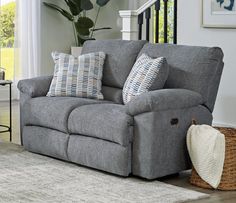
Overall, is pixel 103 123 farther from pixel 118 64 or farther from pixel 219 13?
pixel 219 13

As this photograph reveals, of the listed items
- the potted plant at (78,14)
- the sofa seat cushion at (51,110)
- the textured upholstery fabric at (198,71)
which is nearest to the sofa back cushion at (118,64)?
the sofa seat cushion at (51,110)

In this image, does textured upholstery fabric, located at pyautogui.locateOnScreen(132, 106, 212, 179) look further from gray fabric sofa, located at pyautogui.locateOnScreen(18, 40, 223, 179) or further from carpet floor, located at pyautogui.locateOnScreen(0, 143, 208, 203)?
carpet floor, located at pyautogui.locateOnScreen(0, 143, 208, 203)

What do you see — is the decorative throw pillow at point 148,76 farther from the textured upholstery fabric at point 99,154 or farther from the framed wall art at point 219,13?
the framed wall art at point 219,13

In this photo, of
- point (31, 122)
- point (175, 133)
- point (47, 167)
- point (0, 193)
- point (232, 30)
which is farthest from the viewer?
point (232, 30)

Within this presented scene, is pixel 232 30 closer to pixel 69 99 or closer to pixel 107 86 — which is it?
pixel 107 86

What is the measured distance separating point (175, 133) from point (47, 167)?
102 centimetres

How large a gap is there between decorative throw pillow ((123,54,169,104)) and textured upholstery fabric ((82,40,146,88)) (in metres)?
0.36

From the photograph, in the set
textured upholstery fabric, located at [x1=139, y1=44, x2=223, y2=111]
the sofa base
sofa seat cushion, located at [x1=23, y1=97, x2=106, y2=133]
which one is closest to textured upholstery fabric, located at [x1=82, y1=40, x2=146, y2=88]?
sofa seat cushion, located at [x1=23, y1=97, x2=106, y2=133]

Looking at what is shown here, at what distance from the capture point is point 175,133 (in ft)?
14.7

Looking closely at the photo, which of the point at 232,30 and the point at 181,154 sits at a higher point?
the point at 232,30

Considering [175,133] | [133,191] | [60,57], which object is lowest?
[133,191]

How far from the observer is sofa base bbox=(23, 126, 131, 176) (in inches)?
174

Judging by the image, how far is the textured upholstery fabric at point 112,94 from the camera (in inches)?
206

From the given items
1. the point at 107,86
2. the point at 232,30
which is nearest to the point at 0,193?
the point at 107,86
